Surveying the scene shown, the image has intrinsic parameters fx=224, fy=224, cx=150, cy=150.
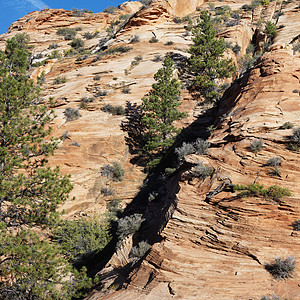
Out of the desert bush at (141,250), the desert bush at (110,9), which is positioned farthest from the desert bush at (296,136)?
the desert bush at (110,9)

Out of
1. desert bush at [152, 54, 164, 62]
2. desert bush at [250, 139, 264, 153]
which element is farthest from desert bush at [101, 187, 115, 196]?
desert bush at [152, 54, 164, 62]

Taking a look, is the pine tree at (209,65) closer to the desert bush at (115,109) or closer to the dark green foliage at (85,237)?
the desert bush at (115,109)

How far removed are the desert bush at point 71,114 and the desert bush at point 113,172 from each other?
6.39 metres

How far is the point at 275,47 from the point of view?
544 inches

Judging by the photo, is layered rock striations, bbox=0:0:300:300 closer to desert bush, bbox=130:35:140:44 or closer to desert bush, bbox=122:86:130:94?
desert bush, bbox=122:86:130:94

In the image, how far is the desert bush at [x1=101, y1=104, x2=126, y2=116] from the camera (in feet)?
71.0

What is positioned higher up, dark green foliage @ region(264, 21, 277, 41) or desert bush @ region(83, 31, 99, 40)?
desert bush @ region(83, 31, 99, 40)

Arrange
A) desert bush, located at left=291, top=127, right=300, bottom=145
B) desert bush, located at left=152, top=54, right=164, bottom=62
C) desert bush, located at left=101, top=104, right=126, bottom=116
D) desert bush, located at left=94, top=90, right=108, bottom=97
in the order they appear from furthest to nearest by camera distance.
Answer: desert bush, located at left=152, top=54, right=164, bottom=62 < desert bush, located at left=94, top=90, right=108, bottom=97 < desert bush, located at left=101, top=104, right=126, bottom=116 < desert bush, located at left=291, top=127, right=300, bottom=145

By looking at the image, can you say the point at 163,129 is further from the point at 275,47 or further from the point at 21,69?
the point at 21,69

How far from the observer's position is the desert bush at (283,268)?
5.46 meters

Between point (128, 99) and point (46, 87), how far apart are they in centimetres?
1120

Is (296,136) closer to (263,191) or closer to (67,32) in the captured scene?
(263,191)

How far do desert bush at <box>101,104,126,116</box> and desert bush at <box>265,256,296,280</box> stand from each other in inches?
717

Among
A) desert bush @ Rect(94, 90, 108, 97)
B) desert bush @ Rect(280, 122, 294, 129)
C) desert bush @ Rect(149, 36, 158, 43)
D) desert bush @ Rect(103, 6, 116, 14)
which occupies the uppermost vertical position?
desert bush @ Rect(103, 6, 116, 14)
